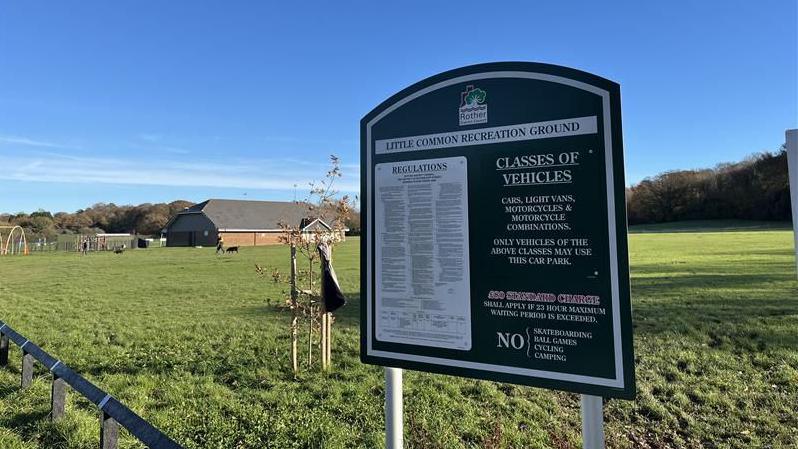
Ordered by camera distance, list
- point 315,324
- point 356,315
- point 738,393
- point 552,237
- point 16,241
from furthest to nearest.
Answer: point 16,241 < point 356,315 < point 315,324 < point 738,393 < point 552,237

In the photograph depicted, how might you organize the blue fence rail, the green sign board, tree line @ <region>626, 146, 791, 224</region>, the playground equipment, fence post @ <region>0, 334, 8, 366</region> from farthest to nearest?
tree line @ <region>626, 146, 791, 224</region> → the playground equipment → fence post @ <region>0, 334, 8, 366</region> → the blue fence rail → the green sign board

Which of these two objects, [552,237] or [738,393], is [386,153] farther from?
[738,393]

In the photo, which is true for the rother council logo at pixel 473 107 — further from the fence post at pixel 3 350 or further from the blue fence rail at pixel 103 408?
the fence post at pixel 3 350

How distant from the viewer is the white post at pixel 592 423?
2.43 m

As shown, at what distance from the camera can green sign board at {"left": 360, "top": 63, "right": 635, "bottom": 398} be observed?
2.32 m

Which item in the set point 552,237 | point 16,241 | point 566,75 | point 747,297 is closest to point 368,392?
point 552,237

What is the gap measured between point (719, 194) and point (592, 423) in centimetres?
10172

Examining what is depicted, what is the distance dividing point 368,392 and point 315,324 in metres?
3.09

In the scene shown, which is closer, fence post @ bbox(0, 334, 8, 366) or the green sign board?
the green sign board

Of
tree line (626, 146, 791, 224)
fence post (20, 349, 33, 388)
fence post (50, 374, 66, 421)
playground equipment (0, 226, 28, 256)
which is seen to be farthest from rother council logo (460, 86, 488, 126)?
tree line (626, 146, 791, 224)

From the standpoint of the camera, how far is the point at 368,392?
5434 millimetres

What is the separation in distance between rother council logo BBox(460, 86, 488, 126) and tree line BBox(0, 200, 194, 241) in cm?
9824

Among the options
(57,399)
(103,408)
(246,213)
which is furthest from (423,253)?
(246,213)

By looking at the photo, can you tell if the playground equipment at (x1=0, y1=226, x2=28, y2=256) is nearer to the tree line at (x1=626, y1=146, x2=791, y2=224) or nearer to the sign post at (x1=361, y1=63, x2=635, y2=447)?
the sign post at (x1=361, y1=63, x2=635, y2=447)
